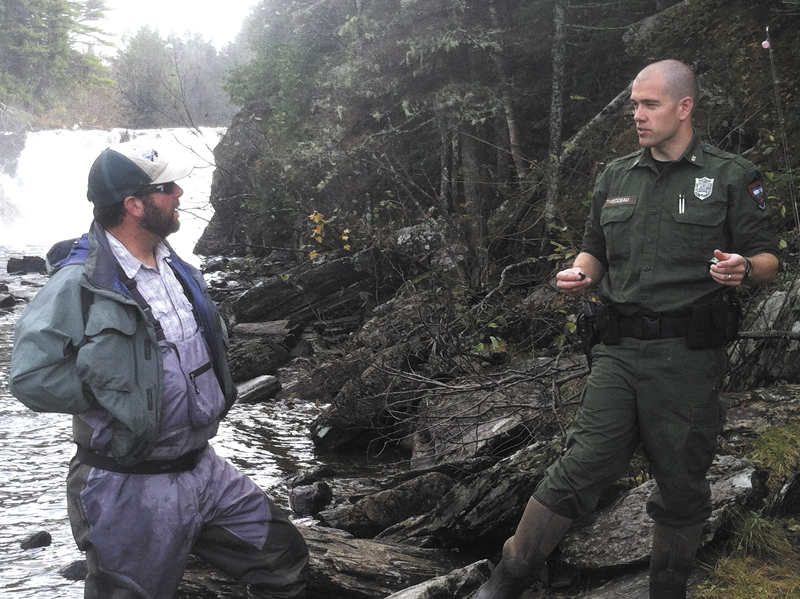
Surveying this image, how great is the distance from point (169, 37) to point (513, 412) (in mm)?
62328

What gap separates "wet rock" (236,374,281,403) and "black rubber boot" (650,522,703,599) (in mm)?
7155

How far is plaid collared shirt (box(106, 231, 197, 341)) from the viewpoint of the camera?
119 inches

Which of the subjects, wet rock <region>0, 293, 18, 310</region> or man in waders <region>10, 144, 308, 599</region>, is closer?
man in waders <region>10, 144, 308, 599</region>

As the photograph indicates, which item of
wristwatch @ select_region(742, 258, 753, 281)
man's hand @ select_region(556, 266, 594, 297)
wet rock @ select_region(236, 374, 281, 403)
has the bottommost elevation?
wet rock @ select_region(236, 374, 281, 403)

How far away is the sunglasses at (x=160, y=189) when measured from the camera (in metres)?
3.08

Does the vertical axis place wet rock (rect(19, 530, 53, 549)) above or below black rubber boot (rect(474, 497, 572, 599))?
below

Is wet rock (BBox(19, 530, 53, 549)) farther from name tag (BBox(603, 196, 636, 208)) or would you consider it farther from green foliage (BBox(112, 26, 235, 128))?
green foliage (BBox(112, 26, 235, 128))

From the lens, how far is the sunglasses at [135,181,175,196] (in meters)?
3.08

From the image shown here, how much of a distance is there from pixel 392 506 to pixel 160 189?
3.09 metres

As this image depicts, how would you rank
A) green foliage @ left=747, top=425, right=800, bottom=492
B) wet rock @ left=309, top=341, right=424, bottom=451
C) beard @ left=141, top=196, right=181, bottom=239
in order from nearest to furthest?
1. beard @ left=141, top=196, right=181, bottom=239
2. green foliage @ left=747, top=425, right=800, bottom=492
3. wet rock @ left=309, top=341, right=424, bottom=451

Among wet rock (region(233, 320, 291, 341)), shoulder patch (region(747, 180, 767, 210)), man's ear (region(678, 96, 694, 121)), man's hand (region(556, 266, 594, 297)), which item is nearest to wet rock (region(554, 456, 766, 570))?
man's hand (region(556, 266, 594, 297))

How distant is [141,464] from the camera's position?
2930 mm

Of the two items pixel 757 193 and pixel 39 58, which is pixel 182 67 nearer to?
pixel 39 58

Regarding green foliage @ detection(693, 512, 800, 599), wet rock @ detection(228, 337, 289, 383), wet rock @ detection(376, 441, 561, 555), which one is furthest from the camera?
wet rock @ detection(228, 337, 289, 383)
